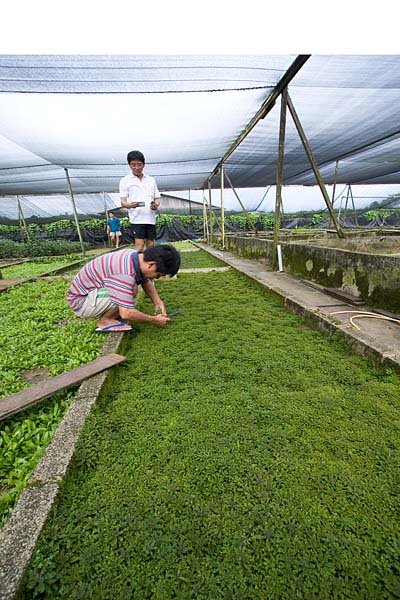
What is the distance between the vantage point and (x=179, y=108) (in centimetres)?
424

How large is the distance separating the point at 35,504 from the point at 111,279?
146 cm

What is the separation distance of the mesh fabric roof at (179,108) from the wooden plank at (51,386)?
3.30 metres

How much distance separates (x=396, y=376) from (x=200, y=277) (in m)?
3.60

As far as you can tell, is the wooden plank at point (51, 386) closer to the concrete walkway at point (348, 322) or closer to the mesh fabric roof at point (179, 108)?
the concrete walkway at point (348, 322)

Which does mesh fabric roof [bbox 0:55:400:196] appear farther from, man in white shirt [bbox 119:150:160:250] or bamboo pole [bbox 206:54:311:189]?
man in white shirt [bbox 119:150:160:250]

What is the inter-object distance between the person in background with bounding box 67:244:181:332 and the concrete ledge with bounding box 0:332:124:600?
2.81 ft

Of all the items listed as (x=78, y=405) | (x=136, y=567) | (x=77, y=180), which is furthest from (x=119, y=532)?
(x=77, y=180)

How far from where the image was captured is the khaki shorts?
2.36 meters

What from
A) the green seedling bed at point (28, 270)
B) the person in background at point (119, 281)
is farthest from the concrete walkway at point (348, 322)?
the green seedling bed at point (28, 270)

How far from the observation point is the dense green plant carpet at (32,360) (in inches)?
46.2

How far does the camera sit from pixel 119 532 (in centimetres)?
88

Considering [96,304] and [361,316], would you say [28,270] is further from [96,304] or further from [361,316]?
[361,316]

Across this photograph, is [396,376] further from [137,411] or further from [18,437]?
[18,437]

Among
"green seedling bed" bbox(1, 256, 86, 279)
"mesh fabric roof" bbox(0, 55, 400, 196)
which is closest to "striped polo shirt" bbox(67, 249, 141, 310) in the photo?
"mesh fabric roof" bbox(0, 55, 400, 196)
